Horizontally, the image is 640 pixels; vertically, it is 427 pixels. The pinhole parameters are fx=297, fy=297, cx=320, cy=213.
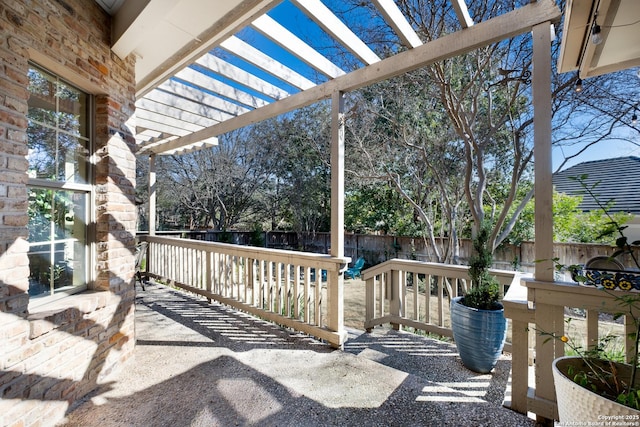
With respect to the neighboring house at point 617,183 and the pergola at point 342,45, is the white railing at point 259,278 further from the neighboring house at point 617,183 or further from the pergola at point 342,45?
the neighboring house at point 617,183

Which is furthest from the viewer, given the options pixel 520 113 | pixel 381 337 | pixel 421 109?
pixel 421 109

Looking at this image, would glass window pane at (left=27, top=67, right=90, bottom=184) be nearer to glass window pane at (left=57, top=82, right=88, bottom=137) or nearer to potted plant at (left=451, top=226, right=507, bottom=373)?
glass window pane at (left=57, top=82, right=88, bottom=137)

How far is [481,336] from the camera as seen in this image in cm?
246

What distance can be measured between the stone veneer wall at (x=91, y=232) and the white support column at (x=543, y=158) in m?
2.95

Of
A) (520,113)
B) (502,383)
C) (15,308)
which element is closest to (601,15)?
(502,383)

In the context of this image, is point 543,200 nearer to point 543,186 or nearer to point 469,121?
point 543,186

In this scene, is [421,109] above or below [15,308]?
above

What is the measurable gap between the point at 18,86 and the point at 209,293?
10.6ft

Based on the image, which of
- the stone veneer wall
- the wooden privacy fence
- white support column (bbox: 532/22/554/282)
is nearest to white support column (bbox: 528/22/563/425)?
white support column (bbox: 532/22/554/282)

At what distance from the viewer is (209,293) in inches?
168

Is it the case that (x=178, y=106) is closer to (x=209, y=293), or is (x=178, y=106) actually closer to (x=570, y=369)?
(x=209, y=293)

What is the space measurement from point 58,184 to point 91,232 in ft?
1.41

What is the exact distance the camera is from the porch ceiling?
1.98 meters

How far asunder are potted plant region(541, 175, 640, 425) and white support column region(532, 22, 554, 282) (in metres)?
0.19
